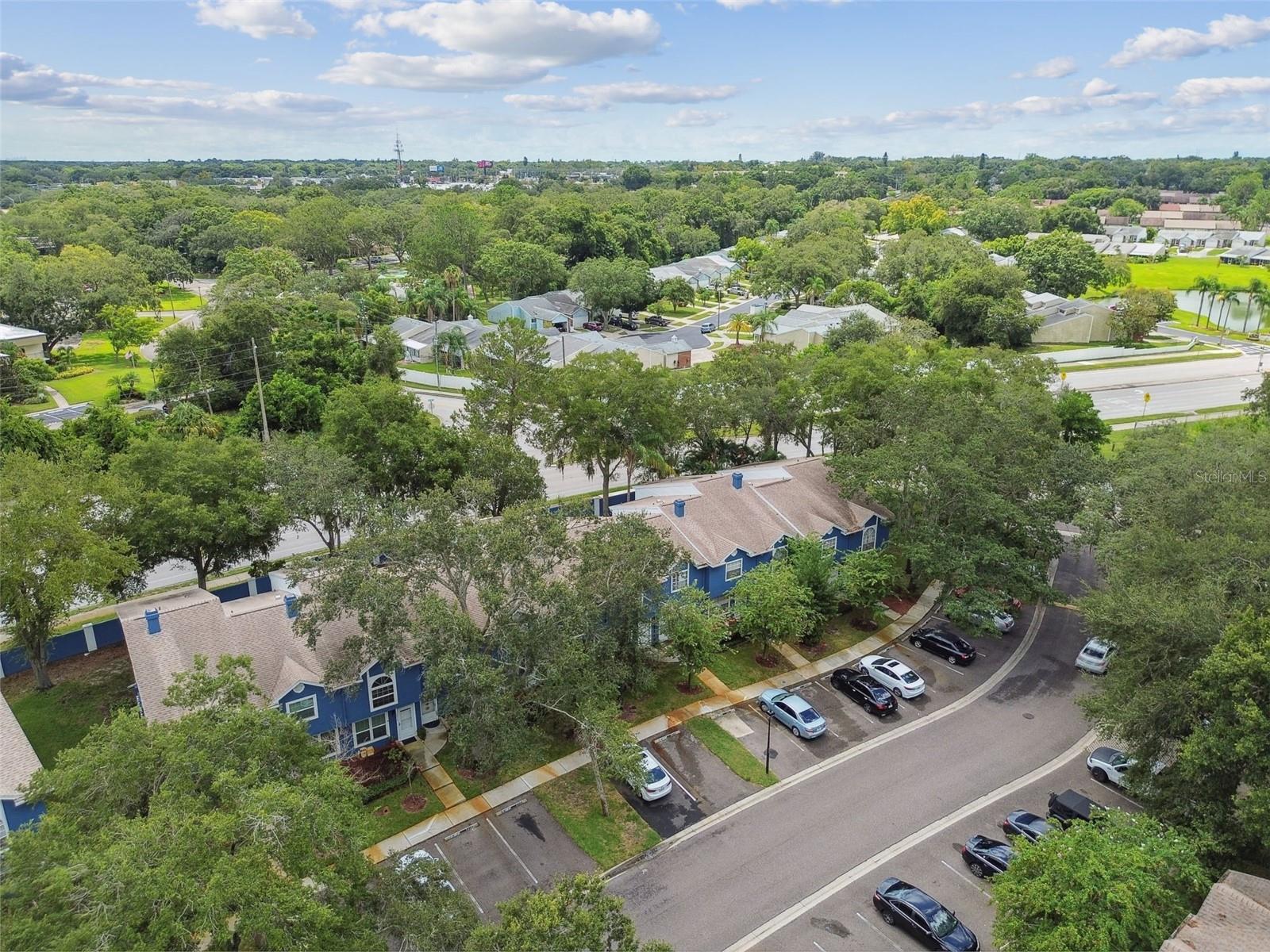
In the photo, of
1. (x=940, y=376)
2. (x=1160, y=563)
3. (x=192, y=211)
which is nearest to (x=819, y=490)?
(x=940, y=376)

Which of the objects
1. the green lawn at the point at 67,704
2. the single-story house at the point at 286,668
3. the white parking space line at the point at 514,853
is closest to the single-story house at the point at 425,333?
the green lawn at the point at 67,704

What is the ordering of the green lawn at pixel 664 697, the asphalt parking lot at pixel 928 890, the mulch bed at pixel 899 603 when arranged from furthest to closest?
1. the mulch bed at pixel 899 603
2. the green lawn at pixel 664 697
3. the asphalt parking lot at pixel 928 890

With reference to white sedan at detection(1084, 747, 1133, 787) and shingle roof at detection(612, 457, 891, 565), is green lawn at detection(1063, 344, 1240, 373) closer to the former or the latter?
shingle roof at detection(612, 457, 891, 565)

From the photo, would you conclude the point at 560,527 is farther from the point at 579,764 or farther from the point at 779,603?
the point at 779,603

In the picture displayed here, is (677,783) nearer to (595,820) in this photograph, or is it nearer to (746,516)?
(595,820)

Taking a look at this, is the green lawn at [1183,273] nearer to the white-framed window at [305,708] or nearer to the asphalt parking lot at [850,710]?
the asphalt parking lot at [850,710]

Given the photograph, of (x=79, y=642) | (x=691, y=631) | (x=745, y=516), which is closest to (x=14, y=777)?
(x=79, y=642)
